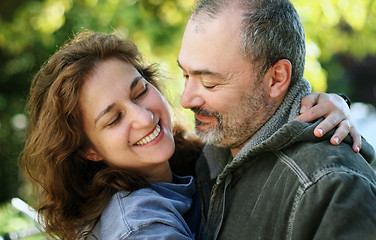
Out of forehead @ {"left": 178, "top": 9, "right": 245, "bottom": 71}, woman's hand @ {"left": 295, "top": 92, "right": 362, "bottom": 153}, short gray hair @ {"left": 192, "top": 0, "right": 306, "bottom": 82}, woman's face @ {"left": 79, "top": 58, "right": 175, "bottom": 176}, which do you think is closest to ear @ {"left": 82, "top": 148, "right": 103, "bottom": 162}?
woman's face @ {"left": 79, "top": 58, "right": 175, "bottom": 176}

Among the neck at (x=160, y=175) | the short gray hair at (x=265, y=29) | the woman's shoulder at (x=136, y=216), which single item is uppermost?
the short gray hair at (x=265, y=29)

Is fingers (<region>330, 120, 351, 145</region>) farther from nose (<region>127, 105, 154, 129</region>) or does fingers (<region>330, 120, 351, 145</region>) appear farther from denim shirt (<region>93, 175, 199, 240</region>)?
nose (<region>127, 105, 154, 129</region>)

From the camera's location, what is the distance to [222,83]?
1.88 m

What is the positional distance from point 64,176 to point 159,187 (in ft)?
1.62

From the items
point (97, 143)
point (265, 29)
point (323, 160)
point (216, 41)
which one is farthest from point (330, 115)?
point (97, 143)

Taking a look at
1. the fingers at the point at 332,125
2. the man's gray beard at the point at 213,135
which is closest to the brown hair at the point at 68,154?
the man's gray beard at the point at 213,135

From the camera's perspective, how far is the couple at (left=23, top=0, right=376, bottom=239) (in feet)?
5.16

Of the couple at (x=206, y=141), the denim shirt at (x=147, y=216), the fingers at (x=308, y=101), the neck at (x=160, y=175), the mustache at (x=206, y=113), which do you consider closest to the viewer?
the couple at (x=206, y=141)

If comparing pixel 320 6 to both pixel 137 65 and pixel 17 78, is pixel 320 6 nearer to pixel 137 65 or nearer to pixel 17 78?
pixel 137 65

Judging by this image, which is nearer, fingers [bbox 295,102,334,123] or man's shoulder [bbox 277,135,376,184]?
man's shoulder [bbox 277,135,376,184]

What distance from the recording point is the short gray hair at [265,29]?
6.02 feet

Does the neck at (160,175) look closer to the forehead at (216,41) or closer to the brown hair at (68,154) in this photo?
the brown hair at (68,154)

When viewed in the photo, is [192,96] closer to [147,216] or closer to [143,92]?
[143,92]

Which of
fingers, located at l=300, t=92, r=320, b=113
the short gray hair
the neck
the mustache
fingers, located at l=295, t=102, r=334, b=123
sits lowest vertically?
the neck
